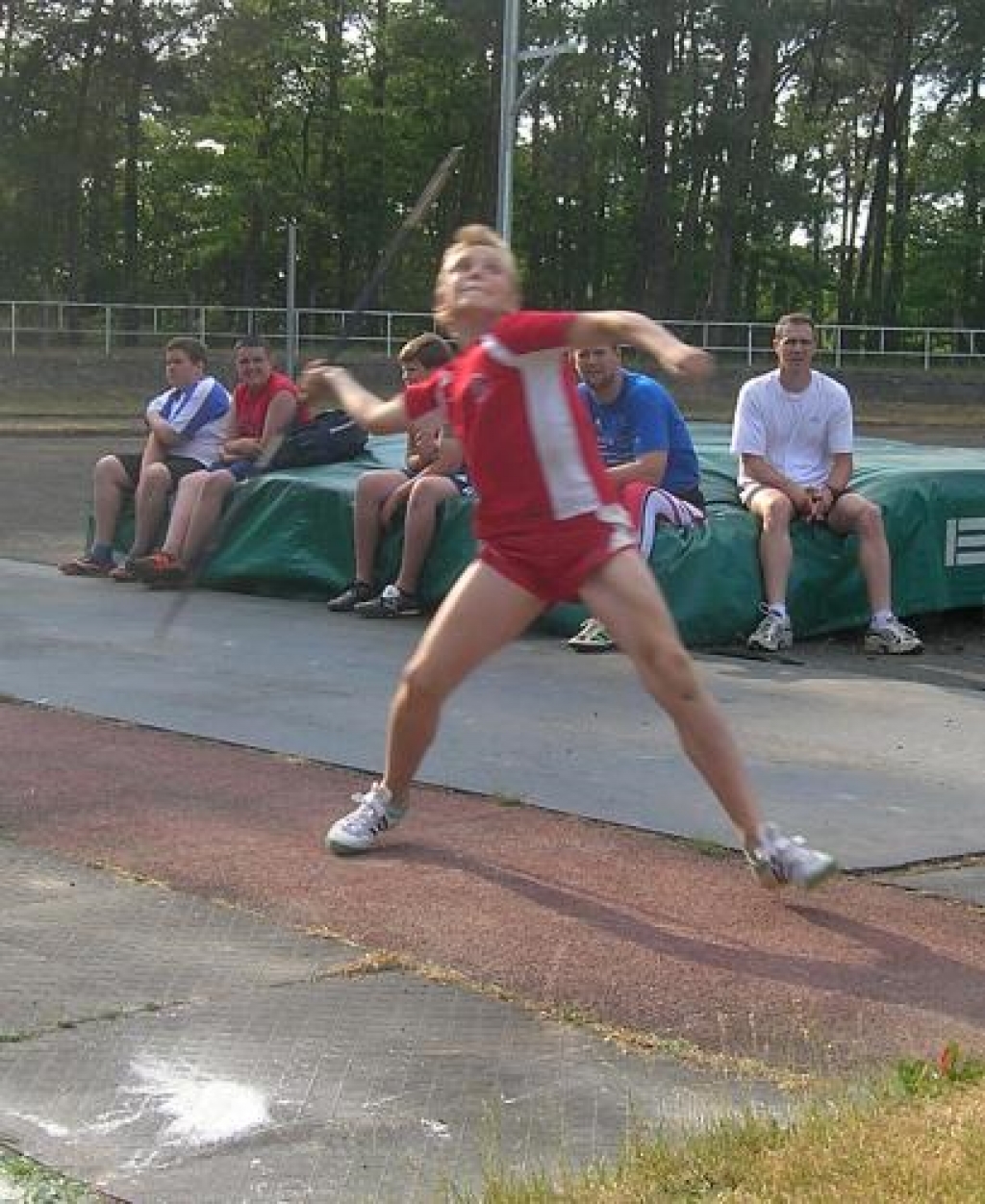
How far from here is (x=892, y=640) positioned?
32.8ft

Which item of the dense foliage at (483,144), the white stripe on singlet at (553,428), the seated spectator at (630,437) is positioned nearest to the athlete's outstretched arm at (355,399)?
the white stripe on singlet at (553,428)

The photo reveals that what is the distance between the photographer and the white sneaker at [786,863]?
5238 mm

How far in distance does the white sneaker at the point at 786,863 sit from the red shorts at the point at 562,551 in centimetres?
81

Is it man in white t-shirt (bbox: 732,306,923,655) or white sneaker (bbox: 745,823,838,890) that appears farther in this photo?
man in white t-shirt (bbox: 732,306,923,655)

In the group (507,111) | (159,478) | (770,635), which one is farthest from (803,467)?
(507,111)

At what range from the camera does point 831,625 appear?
412 inches

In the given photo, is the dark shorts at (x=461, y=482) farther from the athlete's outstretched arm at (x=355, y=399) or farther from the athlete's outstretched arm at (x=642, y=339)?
the athlete's outstretched arm at (x=642, y=339)

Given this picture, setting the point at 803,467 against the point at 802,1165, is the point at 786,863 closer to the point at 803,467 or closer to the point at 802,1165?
the point at 802,1165

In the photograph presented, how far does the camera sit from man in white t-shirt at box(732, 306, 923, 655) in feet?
32.9

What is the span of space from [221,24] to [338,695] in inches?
1934

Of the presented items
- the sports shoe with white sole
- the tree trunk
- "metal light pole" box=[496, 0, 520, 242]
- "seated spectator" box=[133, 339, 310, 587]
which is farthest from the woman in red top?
the tree trunk

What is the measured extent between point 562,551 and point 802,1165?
2.29 meters

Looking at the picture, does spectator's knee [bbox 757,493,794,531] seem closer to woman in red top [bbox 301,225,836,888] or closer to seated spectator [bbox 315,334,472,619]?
seated spectator [bbox 315,334,472,619]

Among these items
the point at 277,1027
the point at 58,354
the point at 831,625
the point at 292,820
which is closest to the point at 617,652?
the point at 831,625
